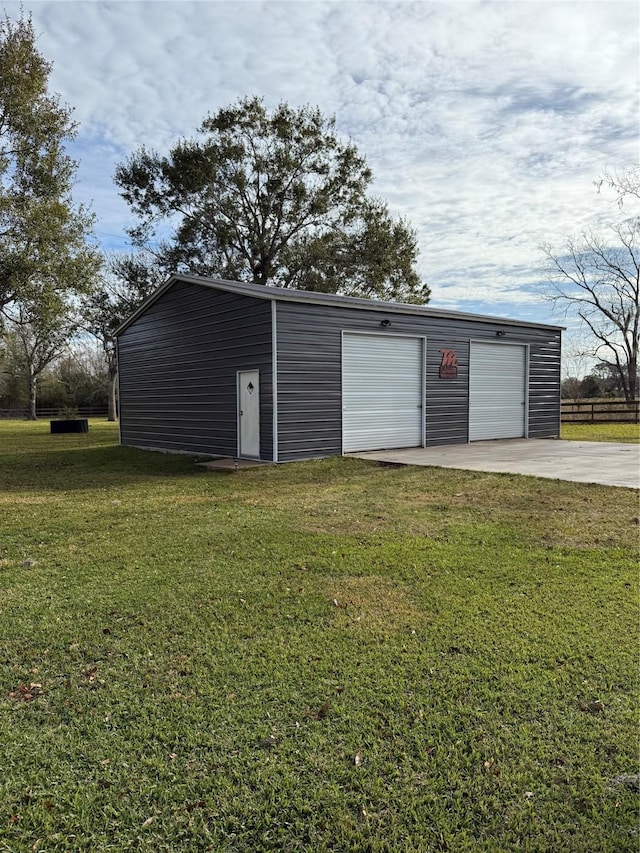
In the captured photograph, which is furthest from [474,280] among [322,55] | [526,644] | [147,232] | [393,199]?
[526,644]

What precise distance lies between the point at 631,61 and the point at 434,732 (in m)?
7.24

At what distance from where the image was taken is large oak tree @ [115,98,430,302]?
2459 centimetres

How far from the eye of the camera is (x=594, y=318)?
3291 centimetres

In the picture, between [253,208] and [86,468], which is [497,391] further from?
[253,208]

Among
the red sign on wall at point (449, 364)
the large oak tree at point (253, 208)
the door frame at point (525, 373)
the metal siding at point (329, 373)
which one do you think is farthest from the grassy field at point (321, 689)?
the large oak tree at point (253, 208)

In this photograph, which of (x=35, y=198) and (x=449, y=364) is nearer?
(x=449, y=364)

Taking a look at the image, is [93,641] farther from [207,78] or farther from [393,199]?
[393,199]

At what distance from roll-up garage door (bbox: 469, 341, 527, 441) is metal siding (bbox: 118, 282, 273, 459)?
614 cm

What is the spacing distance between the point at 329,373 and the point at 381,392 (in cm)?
162

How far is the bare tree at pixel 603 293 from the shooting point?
31.6 m

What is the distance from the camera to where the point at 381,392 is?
13.1 m

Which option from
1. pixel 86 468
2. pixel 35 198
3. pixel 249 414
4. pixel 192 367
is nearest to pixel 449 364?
pixel 249 414

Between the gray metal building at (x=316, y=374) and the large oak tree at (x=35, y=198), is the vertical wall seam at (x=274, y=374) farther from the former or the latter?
the large oak tree at (x=35, y=198)

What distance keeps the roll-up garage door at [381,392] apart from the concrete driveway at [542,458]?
358mm
